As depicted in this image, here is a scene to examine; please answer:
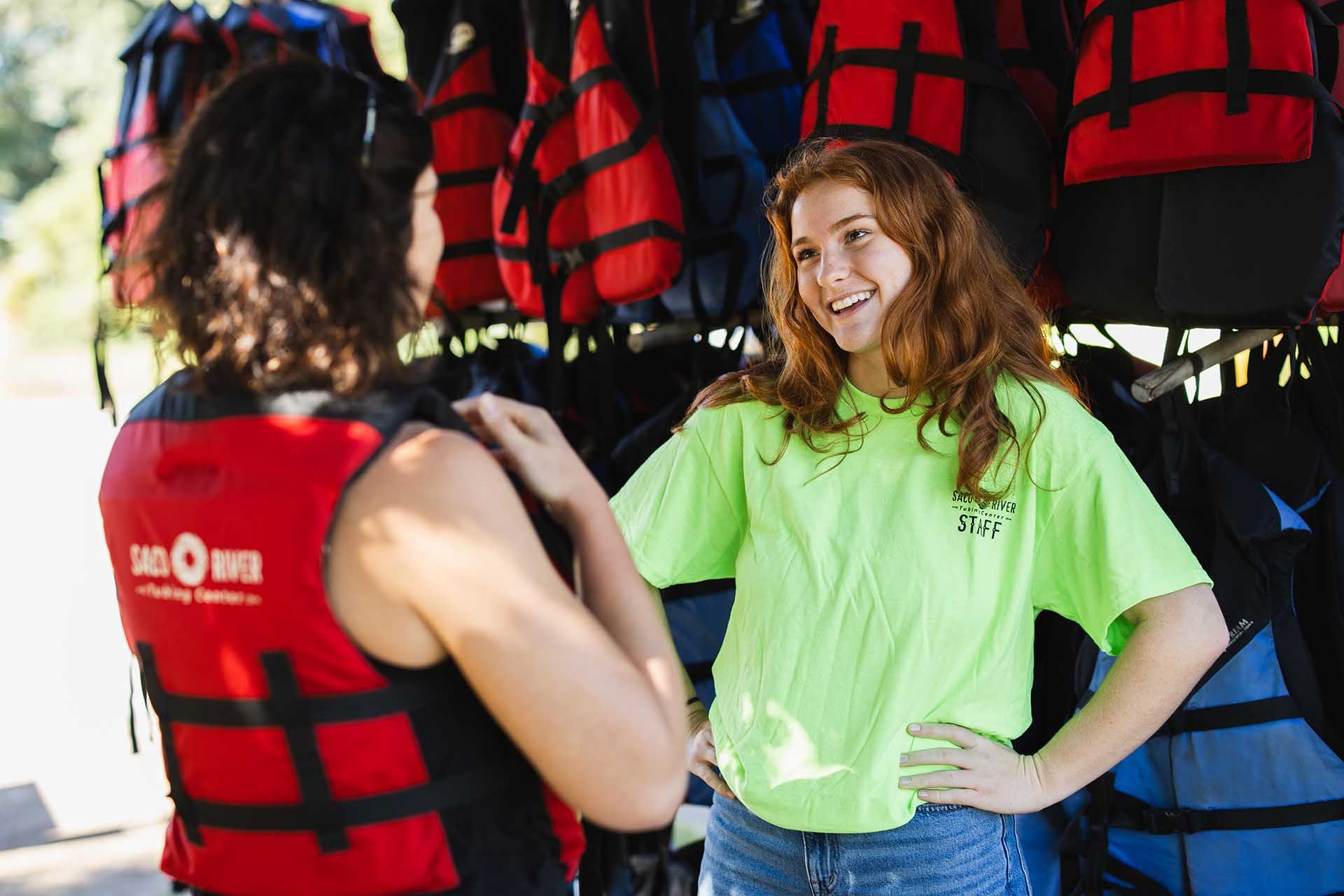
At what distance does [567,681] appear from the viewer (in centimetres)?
97

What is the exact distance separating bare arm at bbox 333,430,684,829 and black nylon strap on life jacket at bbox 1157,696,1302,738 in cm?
137

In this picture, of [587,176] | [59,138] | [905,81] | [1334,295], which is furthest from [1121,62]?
[59,138]

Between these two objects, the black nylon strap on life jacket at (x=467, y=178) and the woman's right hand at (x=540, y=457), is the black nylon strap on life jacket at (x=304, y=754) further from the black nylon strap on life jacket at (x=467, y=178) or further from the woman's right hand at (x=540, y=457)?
the black nylon strap on life jacket at (x=467, y=178)

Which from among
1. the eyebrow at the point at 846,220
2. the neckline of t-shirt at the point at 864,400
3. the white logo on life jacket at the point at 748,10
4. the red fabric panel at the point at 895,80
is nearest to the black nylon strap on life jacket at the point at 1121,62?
the red fabric panel at the point at 895,80

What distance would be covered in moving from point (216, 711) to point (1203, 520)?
1.68 metres

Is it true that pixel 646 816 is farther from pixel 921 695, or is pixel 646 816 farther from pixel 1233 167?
pixel 1233 167

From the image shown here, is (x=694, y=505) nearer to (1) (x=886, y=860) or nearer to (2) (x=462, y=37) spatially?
(1) (x=886, y=860)

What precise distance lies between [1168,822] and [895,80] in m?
1.38

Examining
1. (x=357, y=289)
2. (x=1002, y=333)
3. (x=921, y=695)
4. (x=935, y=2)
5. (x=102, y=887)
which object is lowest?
(x=102, y=887)

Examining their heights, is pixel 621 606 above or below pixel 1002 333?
below

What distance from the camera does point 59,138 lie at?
17344 mm

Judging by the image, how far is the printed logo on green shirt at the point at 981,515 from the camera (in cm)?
160

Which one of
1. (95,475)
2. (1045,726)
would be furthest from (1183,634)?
(95,475)

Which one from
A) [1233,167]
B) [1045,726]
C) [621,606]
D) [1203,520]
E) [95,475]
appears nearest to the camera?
[621,606]
